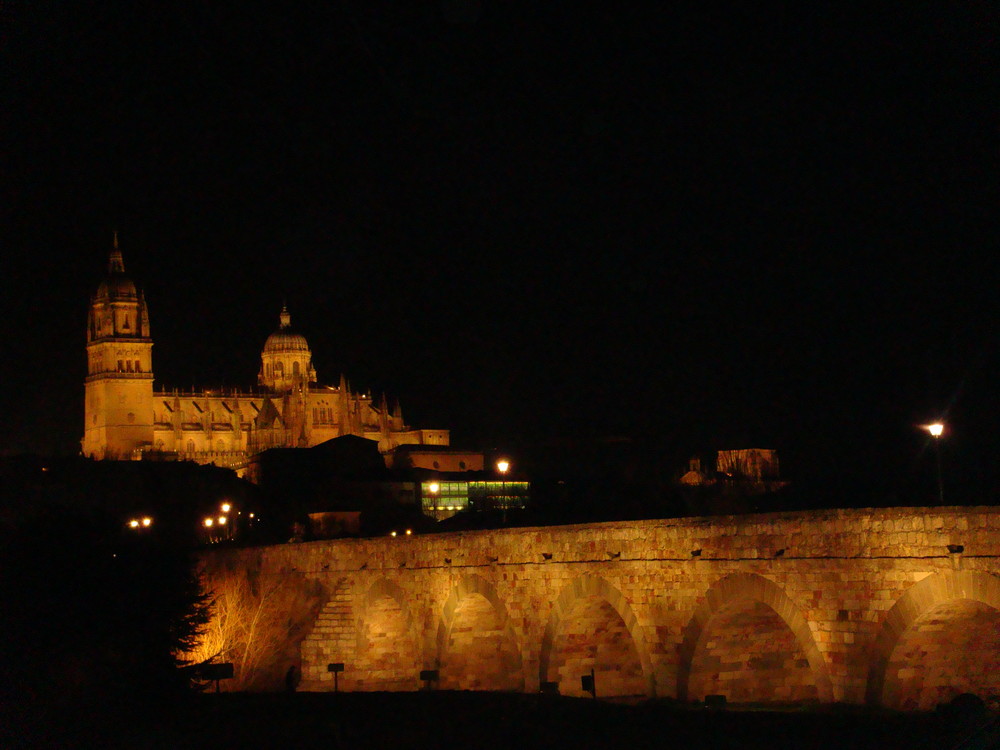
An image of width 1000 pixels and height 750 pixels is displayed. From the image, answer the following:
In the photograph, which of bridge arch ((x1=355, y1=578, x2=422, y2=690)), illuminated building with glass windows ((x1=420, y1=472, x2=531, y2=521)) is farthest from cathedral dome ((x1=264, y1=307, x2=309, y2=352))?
bridge arch ((x1=355, y1=578, x2=422, y2=690))

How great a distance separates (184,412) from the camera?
481 feet

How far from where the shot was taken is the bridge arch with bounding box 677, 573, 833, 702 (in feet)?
71.2

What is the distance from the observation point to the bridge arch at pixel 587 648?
25.3 meters

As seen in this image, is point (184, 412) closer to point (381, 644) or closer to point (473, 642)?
point (381, 644)

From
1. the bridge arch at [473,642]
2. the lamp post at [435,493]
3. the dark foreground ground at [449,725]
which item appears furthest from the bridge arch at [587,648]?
the lamp post at [435,493]

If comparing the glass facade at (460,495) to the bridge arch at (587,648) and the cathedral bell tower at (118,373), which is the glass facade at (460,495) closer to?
the cathedral bell tower at (118,373)

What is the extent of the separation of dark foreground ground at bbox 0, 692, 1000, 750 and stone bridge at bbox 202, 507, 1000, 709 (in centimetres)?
86

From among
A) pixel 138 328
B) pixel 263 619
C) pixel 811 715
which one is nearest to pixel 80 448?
pixel 138 328

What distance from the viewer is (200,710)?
81.8 feet

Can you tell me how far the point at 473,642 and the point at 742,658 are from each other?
877cm

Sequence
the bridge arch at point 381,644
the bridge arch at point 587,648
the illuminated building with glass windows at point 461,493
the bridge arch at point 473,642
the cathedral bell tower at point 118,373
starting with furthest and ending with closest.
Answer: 1. the cathedral bell tower at point 118,373
2. the illuminated building with glass windows at point 461,493
3. the bridge arch at point 381,644
4. the bridge arch at point 473,642
5. the bridge arch at point 587,648

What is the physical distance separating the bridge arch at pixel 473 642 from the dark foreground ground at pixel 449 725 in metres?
2.85

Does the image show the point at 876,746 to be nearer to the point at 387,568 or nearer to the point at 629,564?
the point at 629,564

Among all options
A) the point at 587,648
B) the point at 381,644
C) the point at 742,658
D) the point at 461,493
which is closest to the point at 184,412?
the point at 461,493
